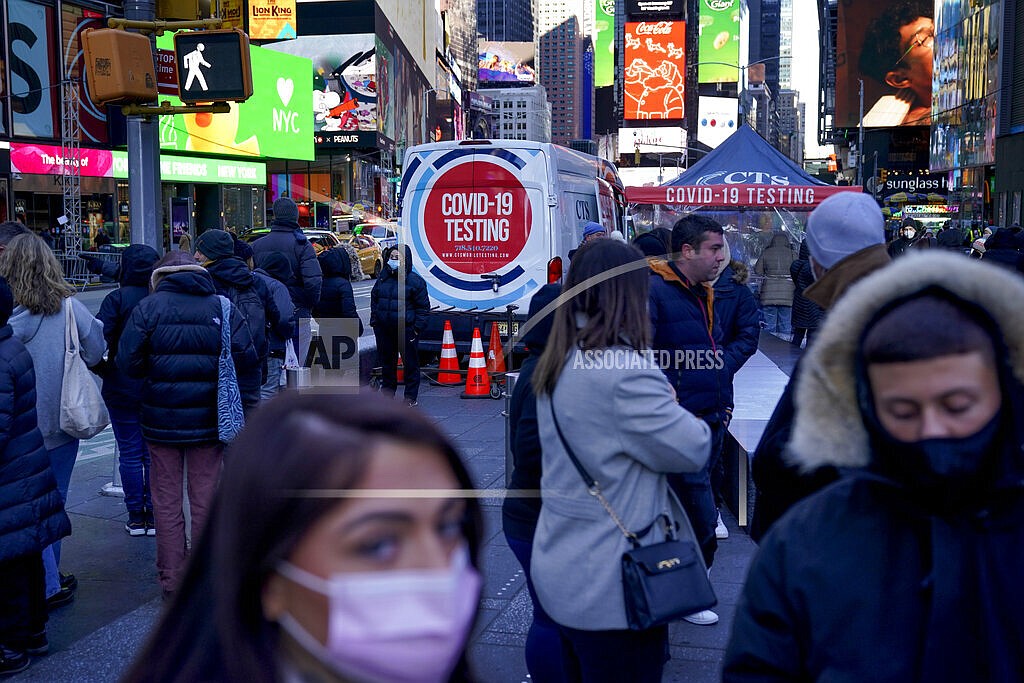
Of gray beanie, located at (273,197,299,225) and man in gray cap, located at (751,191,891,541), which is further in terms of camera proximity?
gray beanie, located at (273,197,299,225)

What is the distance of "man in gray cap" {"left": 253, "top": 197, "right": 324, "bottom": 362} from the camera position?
10383mm

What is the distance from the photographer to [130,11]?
8484 millimetres

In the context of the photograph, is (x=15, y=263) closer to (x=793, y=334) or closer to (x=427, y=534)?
(x=427, y=534)

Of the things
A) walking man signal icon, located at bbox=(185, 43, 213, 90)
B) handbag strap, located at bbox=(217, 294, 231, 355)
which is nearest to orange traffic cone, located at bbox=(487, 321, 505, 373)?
walking man signal icon, located at bbox=(185, 43, 213, 90)

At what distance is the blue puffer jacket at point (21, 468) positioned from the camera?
15.4ft

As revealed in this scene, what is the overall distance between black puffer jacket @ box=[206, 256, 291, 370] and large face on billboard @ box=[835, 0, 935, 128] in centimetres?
9238

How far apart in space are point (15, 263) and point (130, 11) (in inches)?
143

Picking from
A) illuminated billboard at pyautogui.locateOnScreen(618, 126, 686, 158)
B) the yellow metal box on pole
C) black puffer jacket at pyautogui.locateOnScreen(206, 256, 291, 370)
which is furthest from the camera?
illuminated billboard at pyautogui.locateOnScreen(618, 126, 686, 158)

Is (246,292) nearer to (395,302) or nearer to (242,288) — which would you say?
(242,288)

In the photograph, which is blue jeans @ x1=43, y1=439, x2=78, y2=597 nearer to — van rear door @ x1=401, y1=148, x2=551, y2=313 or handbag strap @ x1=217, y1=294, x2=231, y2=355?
handbag strap @ x1=217, y1=294, x2=231, y2=355

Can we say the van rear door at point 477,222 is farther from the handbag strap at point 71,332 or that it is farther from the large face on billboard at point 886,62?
the large face on billboard at point 886,62

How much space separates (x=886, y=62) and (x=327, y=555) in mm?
98985

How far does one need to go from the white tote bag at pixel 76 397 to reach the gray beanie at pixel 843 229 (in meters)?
3.93

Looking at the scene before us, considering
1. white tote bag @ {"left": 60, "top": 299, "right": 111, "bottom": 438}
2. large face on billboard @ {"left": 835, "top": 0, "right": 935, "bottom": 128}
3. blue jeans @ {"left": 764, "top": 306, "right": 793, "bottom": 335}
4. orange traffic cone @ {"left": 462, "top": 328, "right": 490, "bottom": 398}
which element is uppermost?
large face on billboard @ {"left": 835, "top": 0, "right": 935, "bottom": 128}
